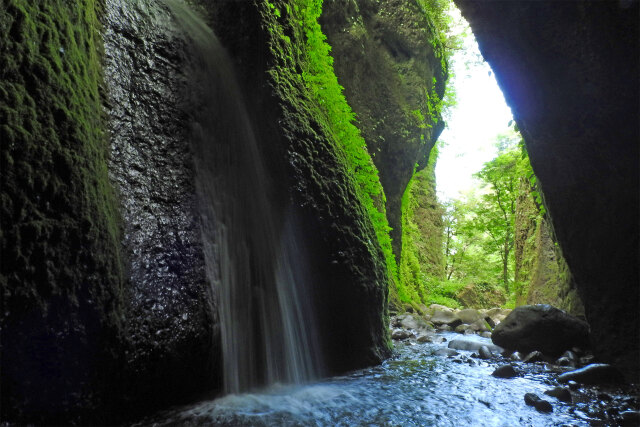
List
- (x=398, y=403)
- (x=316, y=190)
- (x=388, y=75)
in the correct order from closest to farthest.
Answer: (x=398, y=403)
(x=316, y=190)
(x=388, y=75)

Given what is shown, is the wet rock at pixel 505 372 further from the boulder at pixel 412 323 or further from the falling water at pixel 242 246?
the boulder at pixel 412 323

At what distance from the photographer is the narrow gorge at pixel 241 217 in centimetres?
206

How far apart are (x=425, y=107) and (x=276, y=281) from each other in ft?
28.6

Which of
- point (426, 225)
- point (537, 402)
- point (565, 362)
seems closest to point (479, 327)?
point (565, 362)

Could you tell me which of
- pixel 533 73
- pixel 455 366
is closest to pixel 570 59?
pixel 533 73

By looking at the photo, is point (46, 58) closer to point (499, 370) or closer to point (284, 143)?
point (284, 143)

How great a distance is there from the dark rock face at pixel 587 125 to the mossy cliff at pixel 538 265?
1.87 m

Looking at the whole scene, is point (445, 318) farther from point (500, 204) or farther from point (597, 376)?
point (500, 204)

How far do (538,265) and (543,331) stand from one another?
4715 millimetres

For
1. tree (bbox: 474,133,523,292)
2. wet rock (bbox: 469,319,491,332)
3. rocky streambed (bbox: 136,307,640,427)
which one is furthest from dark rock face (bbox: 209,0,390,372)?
tree (bbox: 474,133,523,292)

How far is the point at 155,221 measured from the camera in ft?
9.29

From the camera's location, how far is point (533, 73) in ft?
13.5

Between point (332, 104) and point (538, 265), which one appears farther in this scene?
point (538, 265)

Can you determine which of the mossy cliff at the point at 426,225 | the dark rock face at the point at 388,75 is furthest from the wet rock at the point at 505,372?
the mossy cliff at the point at 426,225
